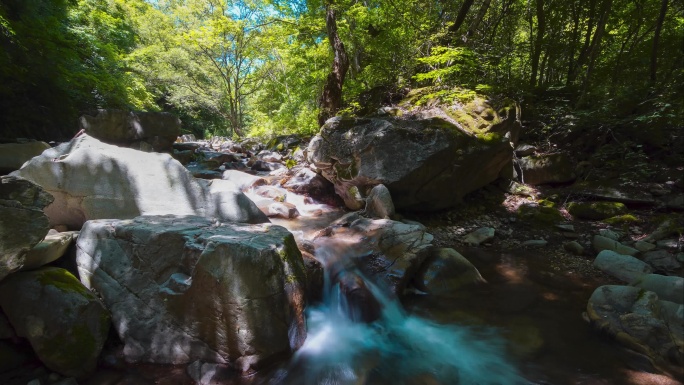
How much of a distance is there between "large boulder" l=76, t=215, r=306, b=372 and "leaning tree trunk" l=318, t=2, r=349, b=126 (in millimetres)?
8160

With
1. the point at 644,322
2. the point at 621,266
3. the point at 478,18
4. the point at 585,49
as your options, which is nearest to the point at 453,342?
the point at 644,322

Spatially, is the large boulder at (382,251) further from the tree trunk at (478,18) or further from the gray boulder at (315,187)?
the tree trunk at (478,18)

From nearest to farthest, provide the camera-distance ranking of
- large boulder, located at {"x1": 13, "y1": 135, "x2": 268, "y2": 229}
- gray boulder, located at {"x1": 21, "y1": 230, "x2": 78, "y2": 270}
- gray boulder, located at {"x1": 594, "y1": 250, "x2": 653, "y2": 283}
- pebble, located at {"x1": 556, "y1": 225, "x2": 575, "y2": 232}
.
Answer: gray boulder, located at {"x1": 21, "y1": 230, "x2": 78, "y2": 270}
large boulder, located at {"x1": 13, "y1": 135, "x2": 268, "y2": 229}
gray boulder, located at {"x1": 594, "y1": 250, "x2": 653, "y2": 283}
pebble, located at {"x1": 556, "y1": 225, "x2": 575, "y2": 232}

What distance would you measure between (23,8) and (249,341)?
40.0 ft

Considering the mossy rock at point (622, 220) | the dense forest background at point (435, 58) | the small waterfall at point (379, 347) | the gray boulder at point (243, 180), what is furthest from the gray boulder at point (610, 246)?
the gray boulder at point (243, 180)

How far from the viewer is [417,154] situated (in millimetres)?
6980

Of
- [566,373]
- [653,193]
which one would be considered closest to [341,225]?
[566,373]

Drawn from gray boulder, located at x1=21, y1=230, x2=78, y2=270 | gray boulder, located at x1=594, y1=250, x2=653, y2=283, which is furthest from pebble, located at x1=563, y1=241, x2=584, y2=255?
gray boulder, located at x1=21, y1=230, x2=78, y2=270

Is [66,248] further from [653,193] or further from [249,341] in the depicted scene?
[653,193]

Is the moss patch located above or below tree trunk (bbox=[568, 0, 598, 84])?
below

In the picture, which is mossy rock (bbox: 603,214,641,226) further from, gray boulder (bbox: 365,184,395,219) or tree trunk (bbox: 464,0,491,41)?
tree trunk (bbox: 464,0,491,41)

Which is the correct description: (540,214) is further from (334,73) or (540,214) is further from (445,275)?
(334,73)

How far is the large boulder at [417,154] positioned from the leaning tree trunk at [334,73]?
304cm

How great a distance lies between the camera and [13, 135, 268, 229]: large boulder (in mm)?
4484
